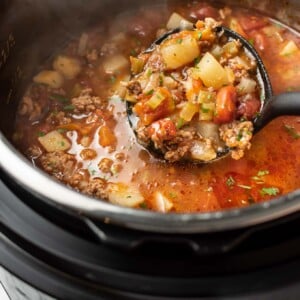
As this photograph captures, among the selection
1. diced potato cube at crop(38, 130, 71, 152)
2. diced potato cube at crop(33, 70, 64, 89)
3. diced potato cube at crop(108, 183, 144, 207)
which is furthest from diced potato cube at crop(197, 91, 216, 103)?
diced potato cube at crop(33, 70, 64, 89)

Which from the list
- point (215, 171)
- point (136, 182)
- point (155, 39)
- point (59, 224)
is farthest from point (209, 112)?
point (59, 224)

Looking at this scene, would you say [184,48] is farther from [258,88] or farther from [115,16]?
[115,16]

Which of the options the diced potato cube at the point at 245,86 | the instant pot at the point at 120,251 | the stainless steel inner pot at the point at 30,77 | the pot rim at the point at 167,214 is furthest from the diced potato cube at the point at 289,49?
the pot rim at the point at 167,214

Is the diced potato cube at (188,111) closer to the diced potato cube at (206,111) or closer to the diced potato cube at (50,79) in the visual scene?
the diced potato cube at (206,111)

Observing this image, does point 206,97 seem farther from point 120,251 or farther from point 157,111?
point 120,251

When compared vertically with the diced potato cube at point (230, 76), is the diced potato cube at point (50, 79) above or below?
above

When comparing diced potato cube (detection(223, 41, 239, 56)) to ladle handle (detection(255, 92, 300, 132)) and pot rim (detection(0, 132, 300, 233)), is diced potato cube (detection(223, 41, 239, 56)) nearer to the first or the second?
ladle handle (detection(255, 92, 300, 132))

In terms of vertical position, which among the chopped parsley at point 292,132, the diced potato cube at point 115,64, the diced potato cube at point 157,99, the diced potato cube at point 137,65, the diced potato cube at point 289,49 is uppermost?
the diced potato cube at point 157,99
